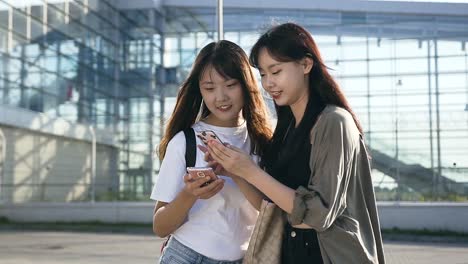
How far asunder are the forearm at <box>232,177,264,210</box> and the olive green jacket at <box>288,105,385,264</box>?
253 mm

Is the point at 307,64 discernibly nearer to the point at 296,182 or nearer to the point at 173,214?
the point at 296,182

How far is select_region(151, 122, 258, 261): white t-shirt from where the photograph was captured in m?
2.35

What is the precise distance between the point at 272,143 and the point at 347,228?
513 mm

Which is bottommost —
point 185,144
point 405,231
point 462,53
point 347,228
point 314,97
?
point 405,231

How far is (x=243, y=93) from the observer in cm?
252

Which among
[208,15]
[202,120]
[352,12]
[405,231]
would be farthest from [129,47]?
[202,120]

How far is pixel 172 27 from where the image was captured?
29.5m

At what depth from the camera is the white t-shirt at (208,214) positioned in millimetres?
2352

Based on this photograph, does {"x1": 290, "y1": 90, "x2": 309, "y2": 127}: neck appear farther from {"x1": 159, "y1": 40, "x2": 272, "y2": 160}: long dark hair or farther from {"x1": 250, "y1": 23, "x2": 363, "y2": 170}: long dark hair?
{"x1": 159, "y1": 40, "x2": 272, "y2": 160}: long dark hair

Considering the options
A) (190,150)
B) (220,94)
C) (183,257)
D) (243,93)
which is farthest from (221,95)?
(183,257)

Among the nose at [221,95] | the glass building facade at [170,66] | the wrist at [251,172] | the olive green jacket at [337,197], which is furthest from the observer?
the glass building facade at [170,66]

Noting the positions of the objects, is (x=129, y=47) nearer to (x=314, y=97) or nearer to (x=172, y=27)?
(x=172, y=27)

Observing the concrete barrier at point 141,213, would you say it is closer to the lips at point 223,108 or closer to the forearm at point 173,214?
the lips at point 223,108

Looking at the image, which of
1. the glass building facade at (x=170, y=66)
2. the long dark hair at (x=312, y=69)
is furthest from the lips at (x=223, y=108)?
the glass building facade at (x=170, y=66)
